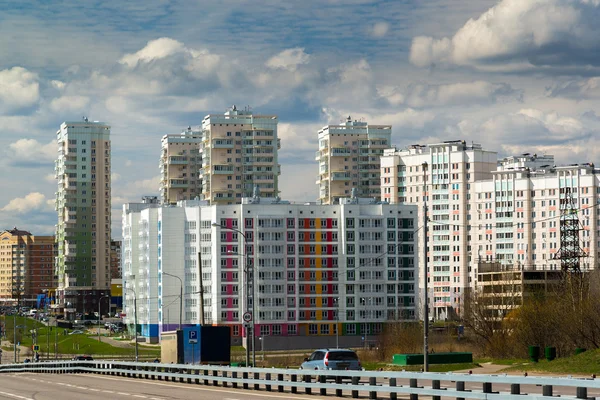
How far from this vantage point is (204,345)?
54.7m

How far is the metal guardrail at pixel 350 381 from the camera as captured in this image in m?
24.4

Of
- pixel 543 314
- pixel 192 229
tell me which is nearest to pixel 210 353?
pixel 543 314

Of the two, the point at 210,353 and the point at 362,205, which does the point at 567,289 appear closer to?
the point at 210,353

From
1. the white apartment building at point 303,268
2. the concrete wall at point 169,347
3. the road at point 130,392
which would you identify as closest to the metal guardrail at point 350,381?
the road at point 130,392

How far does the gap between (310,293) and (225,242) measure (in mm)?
14570

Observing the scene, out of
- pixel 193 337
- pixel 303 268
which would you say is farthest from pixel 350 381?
pixel 303 268

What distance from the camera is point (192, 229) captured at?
170 metres

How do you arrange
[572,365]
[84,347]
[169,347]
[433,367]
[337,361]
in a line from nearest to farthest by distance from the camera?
[337,361] < [572,365] < [169,347] < [433,367] < [84,347]

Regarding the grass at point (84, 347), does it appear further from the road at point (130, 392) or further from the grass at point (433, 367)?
the road at point (130, 392)

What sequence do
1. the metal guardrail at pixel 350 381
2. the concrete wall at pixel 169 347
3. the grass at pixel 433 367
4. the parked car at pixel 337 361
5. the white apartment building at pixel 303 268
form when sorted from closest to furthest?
1. the metal guardrail at pixel 350 381
2. the parked car at pixel 337 361
3. the concrete wall at pixel 169 347
4. the grass at pixel 433 367
5. the white apartment building at pixel 303 268

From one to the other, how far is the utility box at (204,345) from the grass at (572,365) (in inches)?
615

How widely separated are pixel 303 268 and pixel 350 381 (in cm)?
12415

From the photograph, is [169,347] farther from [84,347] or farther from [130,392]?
[84,347]

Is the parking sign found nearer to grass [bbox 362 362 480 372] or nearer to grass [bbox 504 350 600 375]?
grass [bbox 362 362 480 372]
